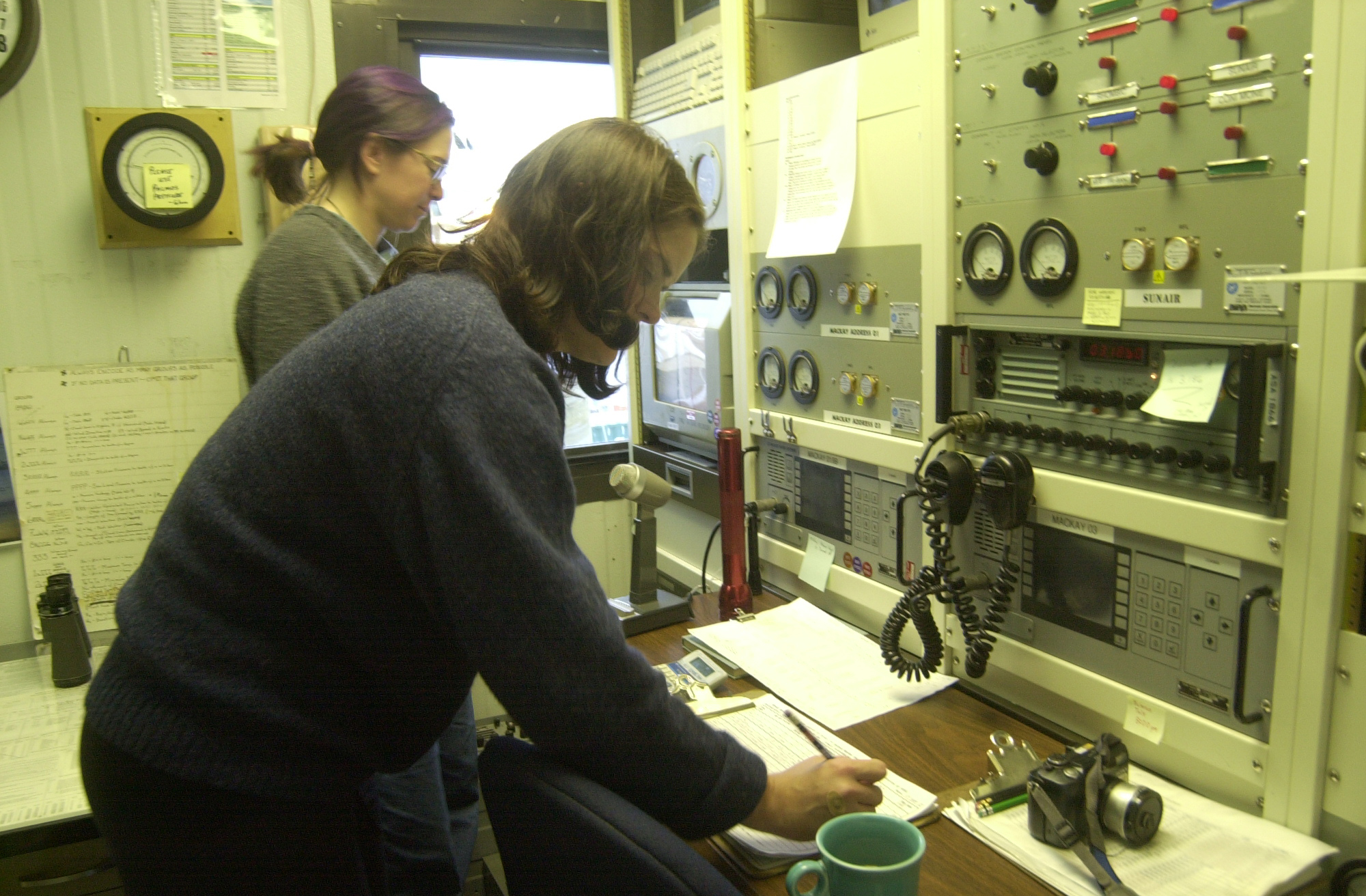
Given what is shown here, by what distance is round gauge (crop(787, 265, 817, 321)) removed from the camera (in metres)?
1.65

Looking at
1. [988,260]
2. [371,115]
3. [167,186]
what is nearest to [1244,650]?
[988,260]

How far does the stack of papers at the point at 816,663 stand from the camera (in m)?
1.34

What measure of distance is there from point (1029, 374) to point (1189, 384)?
25cm

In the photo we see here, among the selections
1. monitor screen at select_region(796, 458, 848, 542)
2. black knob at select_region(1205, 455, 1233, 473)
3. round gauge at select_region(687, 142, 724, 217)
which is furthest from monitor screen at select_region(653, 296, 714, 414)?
black knob at select_region(1205, 455, 1233, 473)

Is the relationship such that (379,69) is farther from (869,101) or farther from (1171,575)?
(1171,575)

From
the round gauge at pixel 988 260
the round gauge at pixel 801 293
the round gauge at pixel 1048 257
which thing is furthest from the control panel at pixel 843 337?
the round gauge at pixel 1048 257

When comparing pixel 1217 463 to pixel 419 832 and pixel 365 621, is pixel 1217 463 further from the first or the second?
pixel 419 832

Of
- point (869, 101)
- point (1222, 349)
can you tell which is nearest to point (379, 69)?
point (869, 101)

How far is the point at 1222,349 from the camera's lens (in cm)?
99

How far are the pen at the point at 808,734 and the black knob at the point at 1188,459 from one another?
1.73 feet

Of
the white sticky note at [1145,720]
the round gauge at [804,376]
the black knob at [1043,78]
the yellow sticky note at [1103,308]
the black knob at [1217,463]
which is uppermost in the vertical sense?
the black knob at [1043,78]

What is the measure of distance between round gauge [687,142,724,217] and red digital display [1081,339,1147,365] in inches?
38.1

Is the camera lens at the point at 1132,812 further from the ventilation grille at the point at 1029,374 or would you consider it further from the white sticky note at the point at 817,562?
the white sticky note at the point at 817,562

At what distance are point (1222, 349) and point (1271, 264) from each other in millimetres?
99
